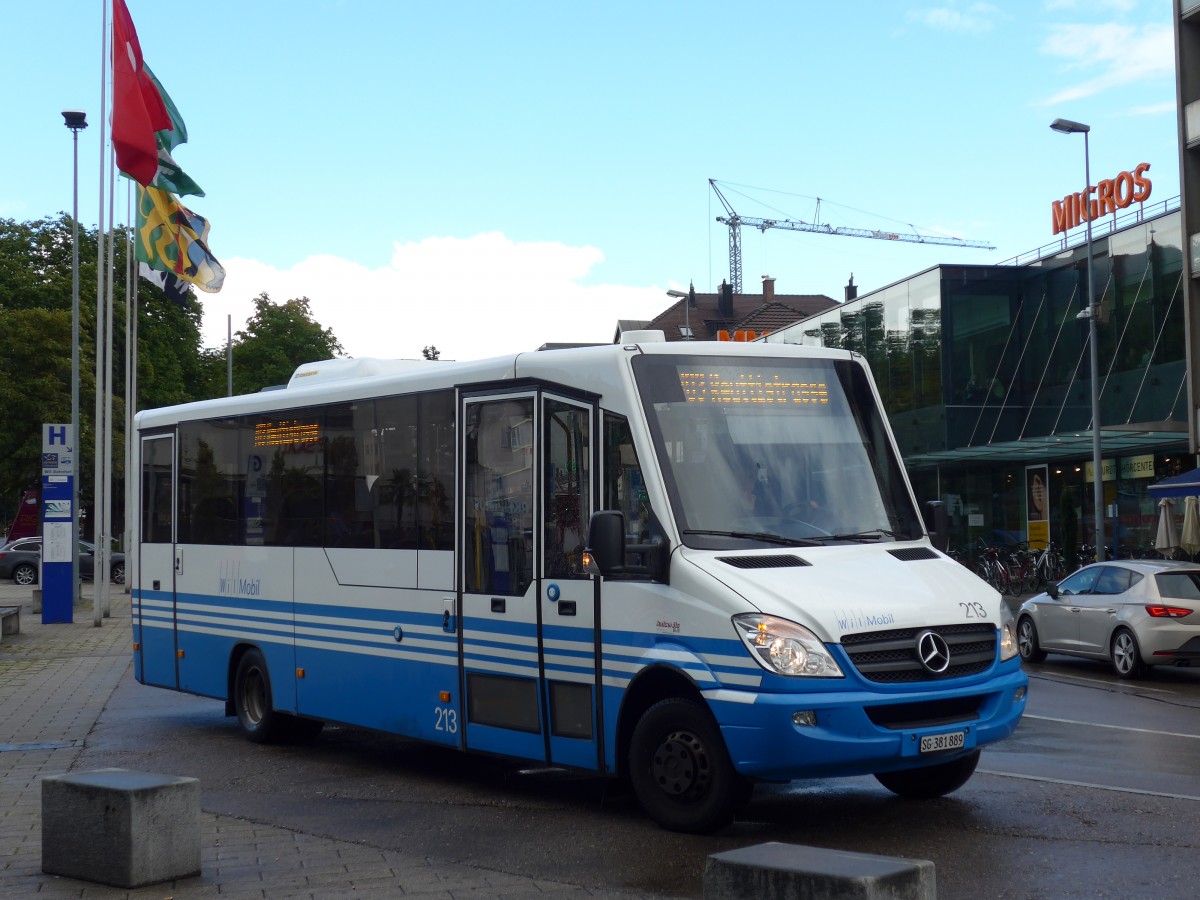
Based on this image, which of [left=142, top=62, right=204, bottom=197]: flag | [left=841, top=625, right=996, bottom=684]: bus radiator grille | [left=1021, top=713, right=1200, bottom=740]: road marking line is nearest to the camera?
[left=841, top=625, right=996, bottom=684]: bus radiator grille

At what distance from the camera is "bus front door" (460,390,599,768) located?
9.24 metres

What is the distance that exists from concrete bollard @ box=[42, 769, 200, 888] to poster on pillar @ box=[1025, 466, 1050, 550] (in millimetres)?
37791

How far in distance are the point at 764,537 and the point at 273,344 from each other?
6943 cm

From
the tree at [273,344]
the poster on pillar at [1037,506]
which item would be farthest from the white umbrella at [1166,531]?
the tree at [273,344]

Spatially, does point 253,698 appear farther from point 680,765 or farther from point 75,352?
point 75,352

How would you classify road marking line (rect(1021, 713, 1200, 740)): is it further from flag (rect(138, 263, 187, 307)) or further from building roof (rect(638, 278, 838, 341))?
building roof (rect(638, 278, 838, 341))

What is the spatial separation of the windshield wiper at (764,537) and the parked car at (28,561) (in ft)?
138

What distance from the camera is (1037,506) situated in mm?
43500

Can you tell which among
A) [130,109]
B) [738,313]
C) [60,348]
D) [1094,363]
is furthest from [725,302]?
[130,109]

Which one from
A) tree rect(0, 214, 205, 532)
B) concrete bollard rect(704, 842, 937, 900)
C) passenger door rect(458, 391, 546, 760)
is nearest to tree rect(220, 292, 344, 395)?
tree rect(0, 214, 205, 532)

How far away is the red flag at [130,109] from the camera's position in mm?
25672

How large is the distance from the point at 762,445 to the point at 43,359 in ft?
168

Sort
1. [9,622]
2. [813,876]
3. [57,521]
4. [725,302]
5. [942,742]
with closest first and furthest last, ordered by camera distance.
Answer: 1. [813,876]
2. [942,742]
3. [9,622]
4. [57,521]
5. [725,302]

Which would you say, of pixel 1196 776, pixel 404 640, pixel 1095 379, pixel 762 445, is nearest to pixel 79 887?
pixel 404 640
